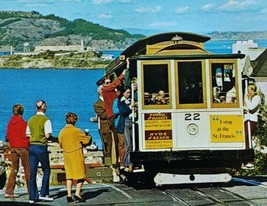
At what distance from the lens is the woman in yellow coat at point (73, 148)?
1162 cm

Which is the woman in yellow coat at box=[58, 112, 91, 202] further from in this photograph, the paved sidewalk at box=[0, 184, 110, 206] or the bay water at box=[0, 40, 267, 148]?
the bay water at box=[0, 40, 267, 148]

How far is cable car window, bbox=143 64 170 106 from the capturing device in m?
13.4

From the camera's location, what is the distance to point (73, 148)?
11625 mm

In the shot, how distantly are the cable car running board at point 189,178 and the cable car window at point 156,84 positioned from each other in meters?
1.30

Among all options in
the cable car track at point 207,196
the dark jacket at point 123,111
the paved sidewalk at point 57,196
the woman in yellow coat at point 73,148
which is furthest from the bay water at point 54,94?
the woman in yellow coat at point 73,148

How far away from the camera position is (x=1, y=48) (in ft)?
210

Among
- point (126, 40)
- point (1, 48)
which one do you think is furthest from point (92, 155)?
point (1, 48)

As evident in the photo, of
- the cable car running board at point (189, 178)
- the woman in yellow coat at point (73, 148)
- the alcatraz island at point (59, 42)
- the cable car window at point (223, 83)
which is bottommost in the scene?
the cable car running board at point (189, 178)

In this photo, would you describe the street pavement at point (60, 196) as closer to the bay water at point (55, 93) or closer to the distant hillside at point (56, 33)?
the distant hillside at point (56, 33)

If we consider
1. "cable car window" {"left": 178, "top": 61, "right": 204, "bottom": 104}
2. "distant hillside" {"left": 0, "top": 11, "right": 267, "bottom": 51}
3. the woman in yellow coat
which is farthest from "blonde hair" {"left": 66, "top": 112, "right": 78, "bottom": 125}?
"distant hillside" {"left": 0, "top": 11, "right": 267, "bottom": 51}

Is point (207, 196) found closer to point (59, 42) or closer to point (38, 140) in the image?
point (38, 140)

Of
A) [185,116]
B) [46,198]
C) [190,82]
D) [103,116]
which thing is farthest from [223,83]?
[46,198]

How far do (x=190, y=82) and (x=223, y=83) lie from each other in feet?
2.06

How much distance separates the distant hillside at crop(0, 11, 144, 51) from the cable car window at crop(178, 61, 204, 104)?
30.8 meters
